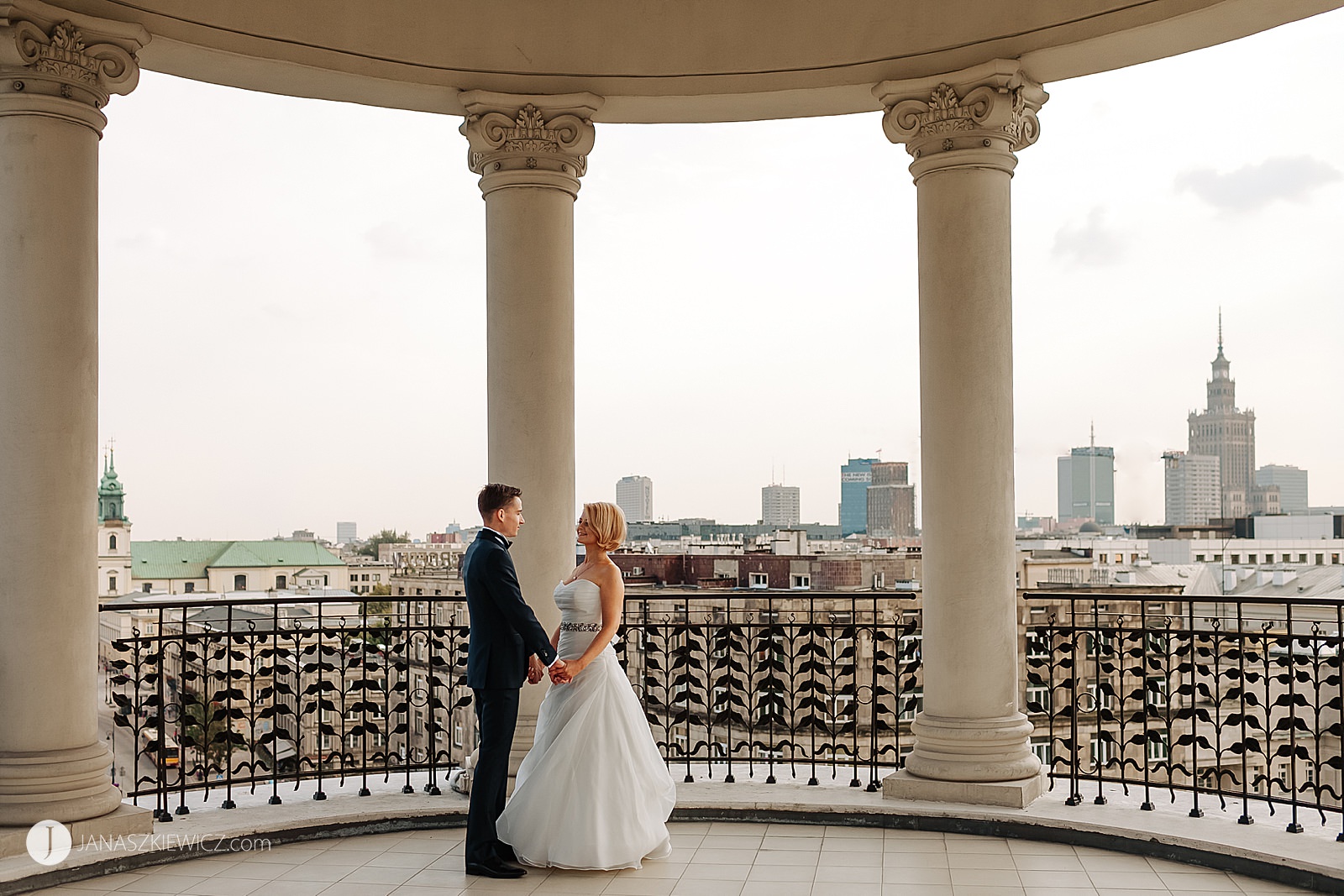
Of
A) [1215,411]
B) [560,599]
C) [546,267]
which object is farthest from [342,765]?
[1215,411]

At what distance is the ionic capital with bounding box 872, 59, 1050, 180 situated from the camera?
9.96m

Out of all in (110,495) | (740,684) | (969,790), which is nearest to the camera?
(969,790)

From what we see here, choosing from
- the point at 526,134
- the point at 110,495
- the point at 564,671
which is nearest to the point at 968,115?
the point at 526,134

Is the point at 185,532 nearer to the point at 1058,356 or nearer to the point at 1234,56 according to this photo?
the point at 1234,56

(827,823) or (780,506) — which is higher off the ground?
(780,506)

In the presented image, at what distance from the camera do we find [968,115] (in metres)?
10.0

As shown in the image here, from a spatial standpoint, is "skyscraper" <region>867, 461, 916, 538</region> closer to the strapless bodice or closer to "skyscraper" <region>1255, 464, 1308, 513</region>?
"skyscraper" <region>1255, 464, 1308, 513</region>

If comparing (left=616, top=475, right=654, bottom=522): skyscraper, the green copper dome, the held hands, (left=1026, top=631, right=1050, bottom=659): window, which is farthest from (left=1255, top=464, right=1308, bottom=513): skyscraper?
the held hands

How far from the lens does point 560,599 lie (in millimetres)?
8508

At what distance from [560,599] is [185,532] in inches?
463

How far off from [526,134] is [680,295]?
126ft

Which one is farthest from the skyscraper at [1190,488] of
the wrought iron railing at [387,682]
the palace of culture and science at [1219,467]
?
the wrought iron railing at [387,682]
